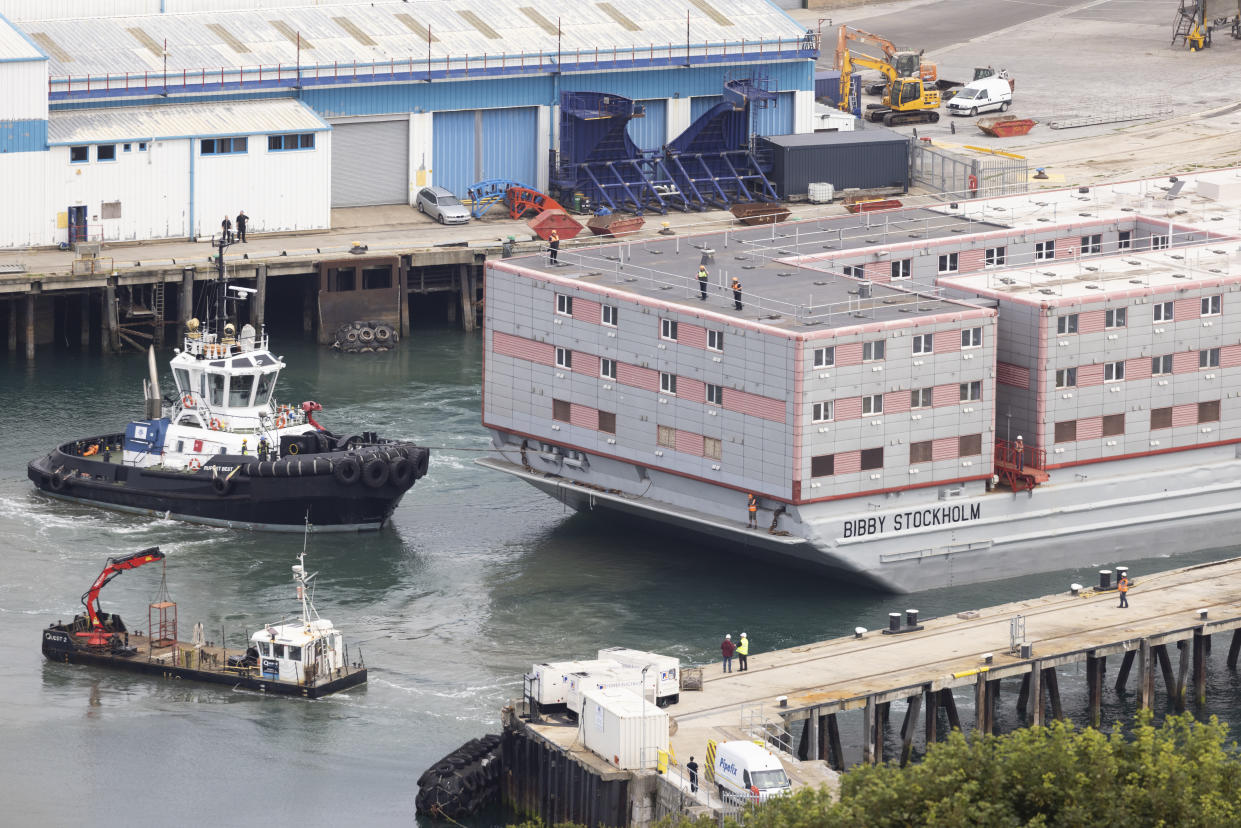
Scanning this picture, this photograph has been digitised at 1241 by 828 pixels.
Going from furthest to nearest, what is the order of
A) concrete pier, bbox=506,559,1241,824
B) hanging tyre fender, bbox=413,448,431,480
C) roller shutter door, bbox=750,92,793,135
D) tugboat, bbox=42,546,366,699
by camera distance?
roller shutter door, bbox=750,92,793,135 < hanging tyre fender, bbox=413,448,431,480 < tugboat, bbox=42,546,366,699 < concrete pier, bbox=506,559,1241,824

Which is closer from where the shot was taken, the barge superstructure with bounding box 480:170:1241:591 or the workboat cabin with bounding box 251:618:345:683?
the workboat cabin with bounding box 251:618:345:683

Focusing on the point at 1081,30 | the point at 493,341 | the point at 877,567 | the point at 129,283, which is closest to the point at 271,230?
the point at 129,283

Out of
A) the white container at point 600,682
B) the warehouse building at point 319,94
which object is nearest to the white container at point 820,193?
the warehouse building at point 319,94

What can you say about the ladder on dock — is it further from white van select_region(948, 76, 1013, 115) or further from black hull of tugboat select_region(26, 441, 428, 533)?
white van select_region(948, 76, 1013, 115)

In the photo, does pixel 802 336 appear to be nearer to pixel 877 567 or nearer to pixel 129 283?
pixel 877 567

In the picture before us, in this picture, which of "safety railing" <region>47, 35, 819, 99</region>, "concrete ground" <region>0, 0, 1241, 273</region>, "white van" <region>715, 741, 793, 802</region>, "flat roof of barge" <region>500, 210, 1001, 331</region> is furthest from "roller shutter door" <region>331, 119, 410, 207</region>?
"white van" <region>715, 741, 793, 802</region>

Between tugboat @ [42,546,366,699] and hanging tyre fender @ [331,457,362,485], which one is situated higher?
hanging tyre fender @ [331,457,362,485]

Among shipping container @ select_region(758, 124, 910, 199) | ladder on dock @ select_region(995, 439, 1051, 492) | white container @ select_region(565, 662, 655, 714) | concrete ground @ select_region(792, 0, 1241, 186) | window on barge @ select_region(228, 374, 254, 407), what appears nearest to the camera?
white container @ select_region(565, 662, 655, 714)

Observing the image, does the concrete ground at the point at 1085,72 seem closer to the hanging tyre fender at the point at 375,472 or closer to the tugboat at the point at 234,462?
the tugboat at the point at 234,462
